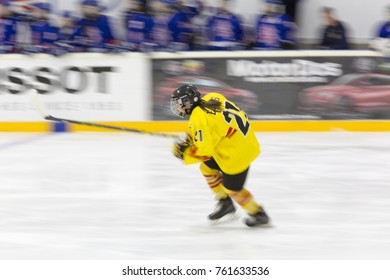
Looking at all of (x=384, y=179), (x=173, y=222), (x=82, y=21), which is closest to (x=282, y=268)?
(x=173, y=222)

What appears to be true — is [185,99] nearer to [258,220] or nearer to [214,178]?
[214,178]

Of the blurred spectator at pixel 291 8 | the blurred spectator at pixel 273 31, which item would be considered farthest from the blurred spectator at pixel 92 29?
the blurred spectator at pixel 291 8

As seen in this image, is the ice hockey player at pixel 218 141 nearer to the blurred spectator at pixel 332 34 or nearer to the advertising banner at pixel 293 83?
the advertising banner at pixel 293 83

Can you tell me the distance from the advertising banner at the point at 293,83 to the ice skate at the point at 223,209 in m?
4.77

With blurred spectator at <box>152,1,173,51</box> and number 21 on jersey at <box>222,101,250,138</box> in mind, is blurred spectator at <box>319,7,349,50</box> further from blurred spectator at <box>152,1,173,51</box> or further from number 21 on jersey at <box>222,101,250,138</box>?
number 21 on jersey at <box>222,101,250,138</box>

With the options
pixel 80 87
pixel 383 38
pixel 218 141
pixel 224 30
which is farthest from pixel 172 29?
pixel 218 141

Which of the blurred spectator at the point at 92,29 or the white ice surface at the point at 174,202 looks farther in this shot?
the blurred spectator at the point at 92,29

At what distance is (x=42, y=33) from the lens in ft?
36.0

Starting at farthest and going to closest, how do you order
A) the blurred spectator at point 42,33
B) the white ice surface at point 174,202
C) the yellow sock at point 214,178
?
the blurred spectator at point 42,33 < the yellow sock at point 214,178 < the white ice surface at point 174,202

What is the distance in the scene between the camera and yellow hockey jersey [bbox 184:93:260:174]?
5008 mm

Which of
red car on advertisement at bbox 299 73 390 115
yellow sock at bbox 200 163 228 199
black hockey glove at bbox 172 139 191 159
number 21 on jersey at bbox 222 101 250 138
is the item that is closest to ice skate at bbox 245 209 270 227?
yellow sock at bbox 200 163 228 199

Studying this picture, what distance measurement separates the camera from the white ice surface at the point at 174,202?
5008 millimetres

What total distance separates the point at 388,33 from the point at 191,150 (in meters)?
6.13

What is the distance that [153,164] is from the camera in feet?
26.3
